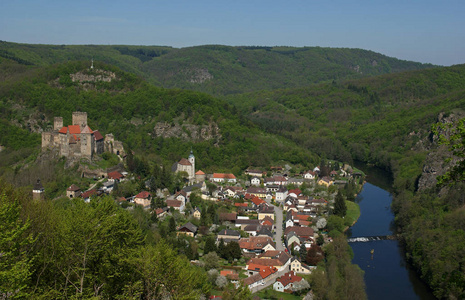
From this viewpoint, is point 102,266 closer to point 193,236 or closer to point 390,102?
point 193,236

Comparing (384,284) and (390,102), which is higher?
(390,102)

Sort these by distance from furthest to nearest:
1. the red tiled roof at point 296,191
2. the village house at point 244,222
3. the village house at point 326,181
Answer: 1. the village house at point 326,181
2. the red tiled roof at point 296,191
3. the village house at point 244,222

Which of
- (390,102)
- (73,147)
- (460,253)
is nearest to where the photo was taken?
(460,253)

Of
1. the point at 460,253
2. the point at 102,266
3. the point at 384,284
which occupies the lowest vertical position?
the point at 384,284

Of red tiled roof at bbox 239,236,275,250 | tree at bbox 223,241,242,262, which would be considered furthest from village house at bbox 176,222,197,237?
tree at bbox 223,241,242,262

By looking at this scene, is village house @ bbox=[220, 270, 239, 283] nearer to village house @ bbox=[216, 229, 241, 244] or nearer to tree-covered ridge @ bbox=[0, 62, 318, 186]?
village house @ bbox=[216, 229, 241, 244]

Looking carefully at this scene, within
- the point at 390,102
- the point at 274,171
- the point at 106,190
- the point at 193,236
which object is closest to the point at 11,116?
the point at 106,190

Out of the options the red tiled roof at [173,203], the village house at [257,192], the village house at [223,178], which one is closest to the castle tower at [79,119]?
the red tiled roof at [173,203]

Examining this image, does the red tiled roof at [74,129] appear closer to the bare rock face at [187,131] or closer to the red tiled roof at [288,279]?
the bare rock face at [187,131]
